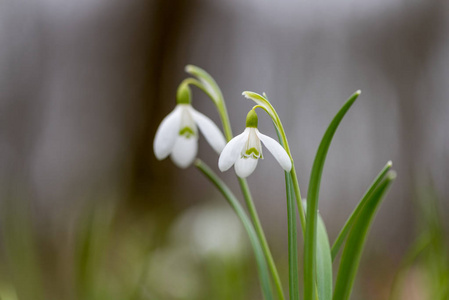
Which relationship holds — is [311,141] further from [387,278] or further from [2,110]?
[2,110]

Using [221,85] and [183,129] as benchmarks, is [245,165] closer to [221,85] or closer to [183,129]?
[183,129]

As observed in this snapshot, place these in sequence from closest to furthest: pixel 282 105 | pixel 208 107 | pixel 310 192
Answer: pixel 310 192, pixel 282 105, pixel 208 107

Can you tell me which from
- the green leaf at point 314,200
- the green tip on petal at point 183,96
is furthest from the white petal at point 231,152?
the green tip on petal at point 183,96

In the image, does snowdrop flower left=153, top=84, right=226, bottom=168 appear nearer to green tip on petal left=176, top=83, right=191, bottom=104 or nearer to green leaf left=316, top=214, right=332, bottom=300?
green tip on petal left=176, top=83, right=191, bottom=104

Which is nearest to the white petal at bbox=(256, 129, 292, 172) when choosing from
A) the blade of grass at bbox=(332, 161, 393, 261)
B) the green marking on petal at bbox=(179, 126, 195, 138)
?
the blade of grass at bbox=(332, 161, 393, 261)

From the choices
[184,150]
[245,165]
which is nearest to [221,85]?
→ [184,150]

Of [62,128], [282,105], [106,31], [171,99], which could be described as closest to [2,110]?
[62,128]
